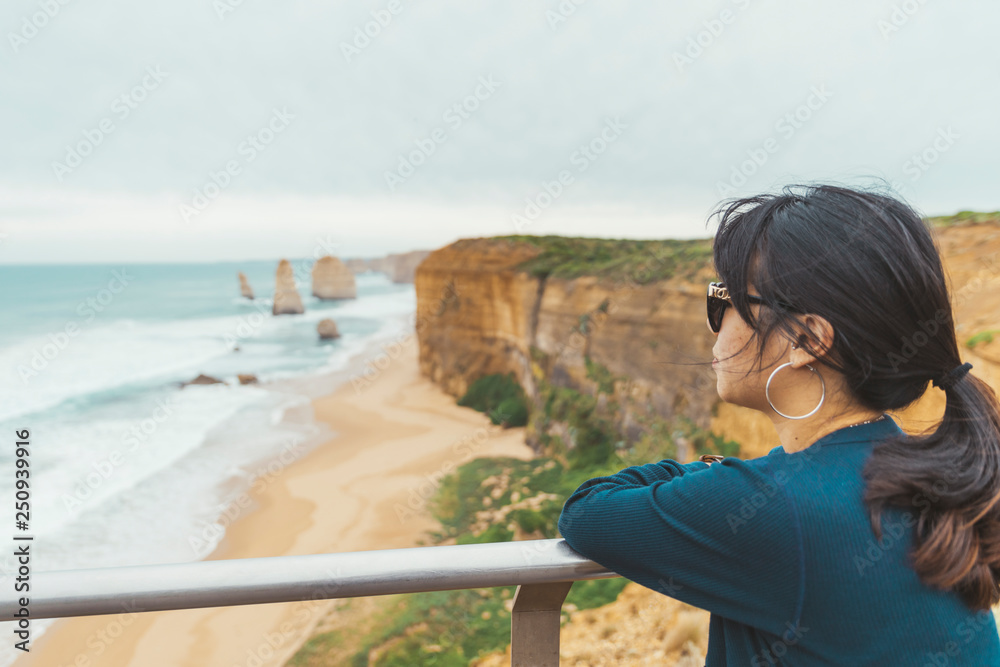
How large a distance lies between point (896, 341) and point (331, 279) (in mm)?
64212

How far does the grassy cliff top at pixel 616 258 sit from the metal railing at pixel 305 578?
11.5m

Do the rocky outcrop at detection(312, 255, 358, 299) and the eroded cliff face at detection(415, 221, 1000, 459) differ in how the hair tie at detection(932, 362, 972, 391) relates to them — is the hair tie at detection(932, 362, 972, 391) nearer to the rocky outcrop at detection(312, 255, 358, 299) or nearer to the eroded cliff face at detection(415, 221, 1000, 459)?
the eroded cliff face at detection(415, 221, 1000, 459)

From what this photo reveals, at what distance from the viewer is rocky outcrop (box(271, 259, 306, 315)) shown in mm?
50281

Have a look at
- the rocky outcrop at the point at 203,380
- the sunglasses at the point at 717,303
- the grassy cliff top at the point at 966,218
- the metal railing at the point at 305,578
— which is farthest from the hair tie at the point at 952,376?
the rocky outcrop at the point at 203,380

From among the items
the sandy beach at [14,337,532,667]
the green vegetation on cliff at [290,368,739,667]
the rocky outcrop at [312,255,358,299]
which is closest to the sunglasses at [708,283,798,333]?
the sandy beach at [14,337,532,667]

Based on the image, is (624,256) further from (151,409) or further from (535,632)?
(151,409)

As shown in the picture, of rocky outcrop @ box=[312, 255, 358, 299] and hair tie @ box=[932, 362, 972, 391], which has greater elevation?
hair tie @ box=[932, 362, 972, 391]

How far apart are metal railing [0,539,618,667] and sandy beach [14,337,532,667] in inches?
2.9

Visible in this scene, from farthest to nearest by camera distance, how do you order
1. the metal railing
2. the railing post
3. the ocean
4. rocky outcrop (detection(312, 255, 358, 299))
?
rocky outcrop (detection(312, 255, 358, 299)), the ocean, the railing post, the metal railing

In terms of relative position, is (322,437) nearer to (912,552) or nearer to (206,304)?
(912,552)

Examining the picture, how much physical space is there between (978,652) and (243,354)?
116 feet

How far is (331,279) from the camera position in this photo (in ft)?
206

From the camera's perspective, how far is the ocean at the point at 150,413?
12.0m

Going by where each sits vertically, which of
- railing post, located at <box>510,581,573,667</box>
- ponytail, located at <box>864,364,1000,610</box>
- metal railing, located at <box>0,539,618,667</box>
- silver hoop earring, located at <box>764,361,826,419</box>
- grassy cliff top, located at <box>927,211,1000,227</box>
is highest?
grassy cliff top, located at <box>927,211,1000,227</box>
